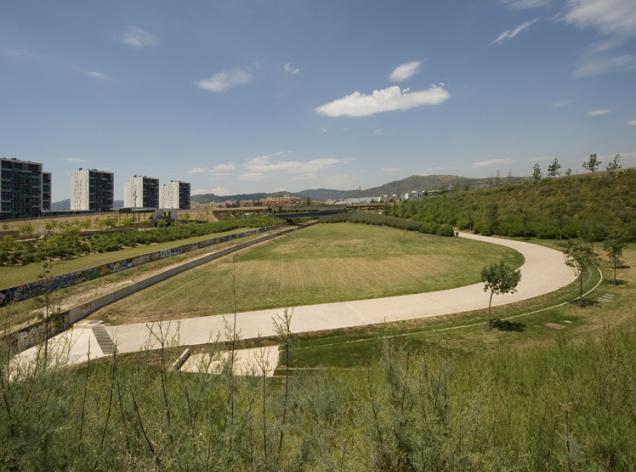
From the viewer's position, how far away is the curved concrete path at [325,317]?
63.8 feet

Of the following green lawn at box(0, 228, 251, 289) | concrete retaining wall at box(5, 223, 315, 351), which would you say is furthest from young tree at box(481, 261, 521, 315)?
green lawn at box(0, 228, 251, 289)

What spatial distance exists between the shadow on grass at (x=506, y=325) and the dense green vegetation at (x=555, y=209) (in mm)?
34200

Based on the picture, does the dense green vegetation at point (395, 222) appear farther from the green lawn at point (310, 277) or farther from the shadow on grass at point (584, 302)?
the shadow on grass at point (584, 302)

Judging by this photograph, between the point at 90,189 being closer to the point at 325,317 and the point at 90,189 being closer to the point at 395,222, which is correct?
the point at 395,222

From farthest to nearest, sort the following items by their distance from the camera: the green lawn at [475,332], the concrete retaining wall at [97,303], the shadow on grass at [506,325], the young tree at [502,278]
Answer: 1. the young tree at [502,278]
2. the shadow on grass at [506,325]
3. the green lawn at [475,332]
4. the concrete retaining wall at [97,303]

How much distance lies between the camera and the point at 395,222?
275 ft

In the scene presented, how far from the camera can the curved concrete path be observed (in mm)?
19438

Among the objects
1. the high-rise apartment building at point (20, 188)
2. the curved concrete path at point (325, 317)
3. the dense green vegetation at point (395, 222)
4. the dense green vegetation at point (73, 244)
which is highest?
the high-rise apartment building at point (20, 188)

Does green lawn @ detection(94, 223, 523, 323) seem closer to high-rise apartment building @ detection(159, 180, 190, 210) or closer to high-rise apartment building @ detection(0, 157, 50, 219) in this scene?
high-rise apartment building @ detection(0, 157, 50, 219)

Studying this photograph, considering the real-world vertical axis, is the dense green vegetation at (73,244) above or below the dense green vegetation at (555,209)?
below

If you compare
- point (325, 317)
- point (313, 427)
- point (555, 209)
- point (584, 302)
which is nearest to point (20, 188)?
point (325, 317)

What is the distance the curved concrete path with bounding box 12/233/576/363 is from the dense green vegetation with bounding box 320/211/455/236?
1357 inches

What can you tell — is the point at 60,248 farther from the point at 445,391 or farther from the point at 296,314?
the point at 445,391

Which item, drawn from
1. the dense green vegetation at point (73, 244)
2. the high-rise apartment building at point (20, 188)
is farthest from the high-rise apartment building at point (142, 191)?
the dense green vegetation at point (73, 244)
